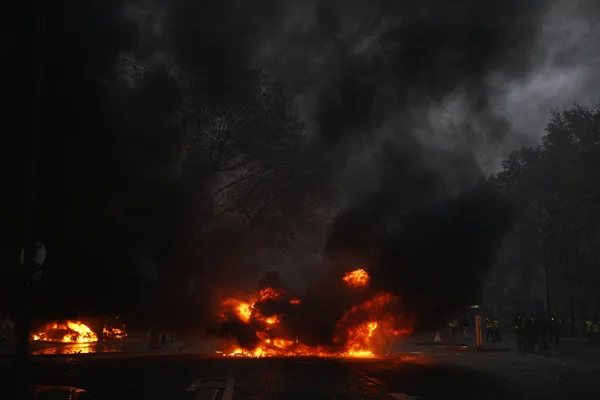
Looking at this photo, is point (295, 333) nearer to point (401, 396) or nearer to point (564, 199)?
point (401, 396)

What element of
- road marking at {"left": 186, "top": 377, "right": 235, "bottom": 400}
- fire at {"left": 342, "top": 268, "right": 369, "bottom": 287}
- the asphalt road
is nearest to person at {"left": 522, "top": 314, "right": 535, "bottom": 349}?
the asphalt road

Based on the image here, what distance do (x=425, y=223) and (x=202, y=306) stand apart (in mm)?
12497

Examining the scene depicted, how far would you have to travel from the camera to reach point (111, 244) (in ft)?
104

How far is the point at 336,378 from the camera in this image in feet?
61.6

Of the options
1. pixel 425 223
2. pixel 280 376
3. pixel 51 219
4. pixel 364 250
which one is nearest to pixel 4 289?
pixel 51 219

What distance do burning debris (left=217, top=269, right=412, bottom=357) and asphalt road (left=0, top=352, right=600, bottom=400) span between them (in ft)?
15.0

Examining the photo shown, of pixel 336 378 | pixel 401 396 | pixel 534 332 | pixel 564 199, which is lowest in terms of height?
pixel 401 396

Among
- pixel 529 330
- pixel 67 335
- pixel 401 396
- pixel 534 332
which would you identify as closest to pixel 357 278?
pixel 529 330

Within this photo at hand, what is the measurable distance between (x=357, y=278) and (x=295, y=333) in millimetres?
3882

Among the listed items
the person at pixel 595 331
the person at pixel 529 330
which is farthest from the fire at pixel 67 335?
the person at pixel 595 331

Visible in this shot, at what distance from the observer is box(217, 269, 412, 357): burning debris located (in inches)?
1238

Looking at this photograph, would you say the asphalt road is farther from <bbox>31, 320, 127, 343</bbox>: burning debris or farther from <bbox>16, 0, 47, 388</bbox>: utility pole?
<bbox>31, 320, 127, 343</bbox>: burning debris

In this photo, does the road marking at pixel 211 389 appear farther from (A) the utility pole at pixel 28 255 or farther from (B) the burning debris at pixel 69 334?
(B) the burning debris at pixel 69 334

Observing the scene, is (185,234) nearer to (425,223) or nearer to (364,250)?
(364,250)
